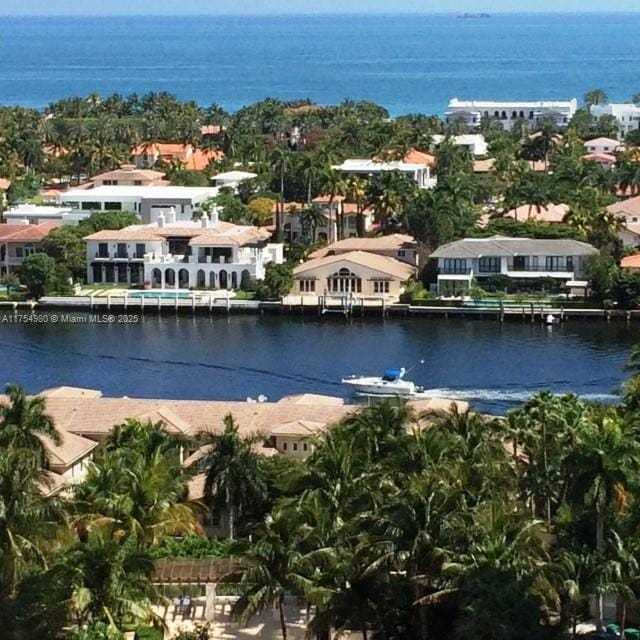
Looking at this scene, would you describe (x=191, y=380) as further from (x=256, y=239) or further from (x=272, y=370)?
(x=256, y=239)

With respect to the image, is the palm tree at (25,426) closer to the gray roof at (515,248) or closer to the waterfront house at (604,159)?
A: the gray roof at (515,248)

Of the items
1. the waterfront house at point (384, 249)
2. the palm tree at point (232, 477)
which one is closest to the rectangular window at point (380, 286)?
the waterfront house at point (384, 249)

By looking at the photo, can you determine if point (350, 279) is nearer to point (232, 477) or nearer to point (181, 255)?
point (181, 255)

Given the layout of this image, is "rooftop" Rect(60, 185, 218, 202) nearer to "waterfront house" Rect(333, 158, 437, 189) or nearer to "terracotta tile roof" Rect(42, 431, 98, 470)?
"waterfront house" Rect(333, 158, 437, 189)

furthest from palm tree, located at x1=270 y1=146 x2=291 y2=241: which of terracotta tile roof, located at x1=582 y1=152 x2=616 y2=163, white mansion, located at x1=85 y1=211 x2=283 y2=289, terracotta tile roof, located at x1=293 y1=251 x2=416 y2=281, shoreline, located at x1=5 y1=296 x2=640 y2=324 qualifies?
terracotta tile roof, located at x1=582 y1=152 x2=616 y2=163

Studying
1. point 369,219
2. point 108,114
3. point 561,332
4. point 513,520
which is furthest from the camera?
point 108,114

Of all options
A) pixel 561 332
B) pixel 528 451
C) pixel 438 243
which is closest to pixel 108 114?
pixel 438 243
